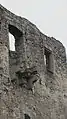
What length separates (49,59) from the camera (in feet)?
50.2

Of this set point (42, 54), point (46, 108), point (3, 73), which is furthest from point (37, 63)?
point (3, 73)

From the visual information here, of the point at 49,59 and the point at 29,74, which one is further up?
the point at 49,59

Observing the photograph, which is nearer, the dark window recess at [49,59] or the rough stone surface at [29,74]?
the rough stone surface at [29,74]

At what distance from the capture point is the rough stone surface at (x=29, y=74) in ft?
39.6

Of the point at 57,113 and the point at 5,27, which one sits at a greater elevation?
the point at 5,27

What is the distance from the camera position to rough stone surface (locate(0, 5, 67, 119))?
39.6 feet

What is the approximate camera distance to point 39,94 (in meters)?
13.7

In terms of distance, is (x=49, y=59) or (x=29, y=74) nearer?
(x=29, y=74)

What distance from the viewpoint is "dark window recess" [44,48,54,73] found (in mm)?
15124

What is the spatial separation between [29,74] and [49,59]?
275cm

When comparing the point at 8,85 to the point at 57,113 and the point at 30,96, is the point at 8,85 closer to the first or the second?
the point at 30,96

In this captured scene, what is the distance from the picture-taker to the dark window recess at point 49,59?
15.1 meters

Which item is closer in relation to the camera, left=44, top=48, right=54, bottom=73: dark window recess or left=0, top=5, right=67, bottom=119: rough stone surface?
left=0, top=5, right=67, bottom=119: rough stone surface

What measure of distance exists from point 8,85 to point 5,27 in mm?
1827
